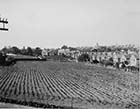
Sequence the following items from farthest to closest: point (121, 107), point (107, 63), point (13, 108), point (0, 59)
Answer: point (107, 63) → point (0, 59) → point (121, 107) → point (13, 108)

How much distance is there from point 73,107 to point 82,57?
324ft

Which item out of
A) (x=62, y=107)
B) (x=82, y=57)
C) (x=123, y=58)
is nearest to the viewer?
(x=62, y=107)

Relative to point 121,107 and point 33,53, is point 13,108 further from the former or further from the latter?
point 33,53

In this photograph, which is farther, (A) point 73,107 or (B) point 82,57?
(B) point 82,57

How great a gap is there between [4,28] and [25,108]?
5948 mm

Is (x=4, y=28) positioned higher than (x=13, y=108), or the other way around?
(x=4, y=28)

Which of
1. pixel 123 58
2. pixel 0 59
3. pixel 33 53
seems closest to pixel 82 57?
pixel 123 58

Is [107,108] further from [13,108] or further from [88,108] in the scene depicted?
[13,108]

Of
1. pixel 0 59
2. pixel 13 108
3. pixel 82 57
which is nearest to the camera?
pixel 13 108

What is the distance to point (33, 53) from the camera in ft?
575

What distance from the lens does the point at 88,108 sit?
19.2 metres

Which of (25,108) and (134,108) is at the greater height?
(25,108)

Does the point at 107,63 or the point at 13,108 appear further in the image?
the point at 107,63

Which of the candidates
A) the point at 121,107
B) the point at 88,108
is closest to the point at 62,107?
the point at 88,108
